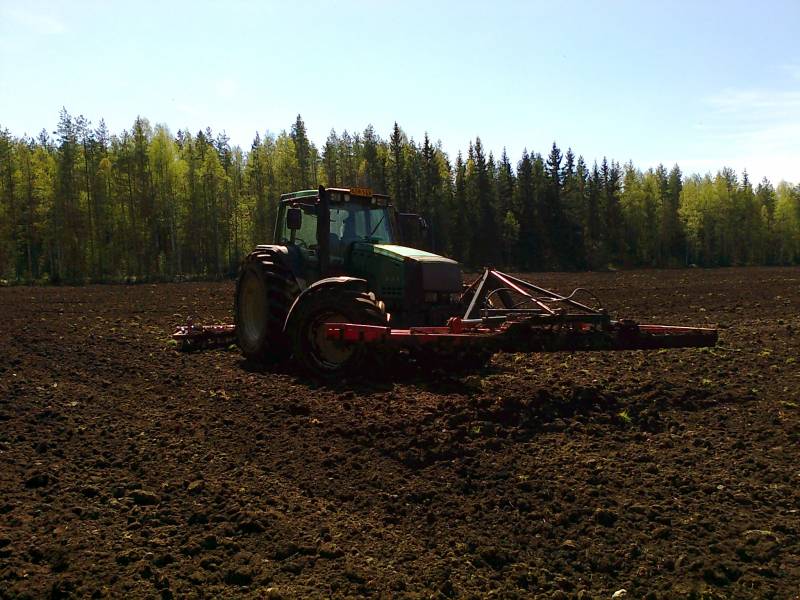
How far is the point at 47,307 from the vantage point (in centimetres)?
2022

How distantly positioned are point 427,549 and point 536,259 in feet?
196

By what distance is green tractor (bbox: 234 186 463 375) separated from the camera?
8.36 metres

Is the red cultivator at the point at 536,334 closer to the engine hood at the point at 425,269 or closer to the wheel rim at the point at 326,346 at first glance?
the wheel rim at the point at 326,346

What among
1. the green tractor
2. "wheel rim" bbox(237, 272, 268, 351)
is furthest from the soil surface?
"wheel rim" bbox(237, 272, 268, 351)

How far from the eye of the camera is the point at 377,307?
26.4 feet

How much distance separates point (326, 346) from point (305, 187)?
51.6m

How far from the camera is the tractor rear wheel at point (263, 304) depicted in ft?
31.3

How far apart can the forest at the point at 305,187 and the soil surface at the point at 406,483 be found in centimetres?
3621

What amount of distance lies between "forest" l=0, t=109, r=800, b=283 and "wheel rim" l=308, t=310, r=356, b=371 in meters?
35.2

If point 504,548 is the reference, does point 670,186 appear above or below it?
above

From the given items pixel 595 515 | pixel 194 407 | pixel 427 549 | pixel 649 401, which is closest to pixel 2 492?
pixel 194 407

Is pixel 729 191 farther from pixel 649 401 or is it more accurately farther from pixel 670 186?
pixel 649 401

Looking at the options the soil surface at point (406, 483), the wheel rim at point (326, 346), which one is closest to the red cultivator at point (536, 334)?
the wheel rim at point (326, 346)

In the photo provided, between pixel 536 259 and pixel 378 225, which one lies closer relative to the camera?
pixel 378 225
